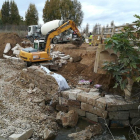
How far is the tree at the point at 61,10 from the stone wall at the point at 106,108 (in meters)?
28.1

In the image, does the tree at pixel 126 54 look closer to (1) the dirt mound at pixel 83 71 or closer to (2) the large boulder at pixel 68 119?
(2) the large boulder at pixel 68 119

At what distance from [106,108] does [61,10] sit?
3108cm

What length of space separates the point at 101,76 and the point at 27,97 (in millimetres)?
3759

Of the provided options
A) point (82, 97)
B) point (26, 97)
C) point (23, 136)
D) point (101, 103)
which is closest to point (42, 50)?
Answer: point (26, 97)

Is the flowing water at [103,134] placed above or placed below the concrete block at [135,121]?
below

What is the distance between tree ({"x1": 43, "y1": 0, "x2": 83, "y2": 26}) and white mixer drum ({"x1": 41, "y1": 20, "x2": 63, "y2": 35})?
14.1 meters

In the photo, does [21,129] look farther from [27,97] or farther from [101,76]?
[101,76]

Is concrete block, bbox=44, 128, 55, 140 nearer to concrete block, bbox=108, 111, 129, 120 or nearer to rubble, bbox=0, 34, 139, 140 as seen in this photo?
rubble, bbox=0, 34, 139, 140

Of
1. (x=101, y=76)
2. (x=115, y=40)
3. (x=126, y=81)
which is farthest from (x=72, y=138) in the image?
(x=101, y=76)

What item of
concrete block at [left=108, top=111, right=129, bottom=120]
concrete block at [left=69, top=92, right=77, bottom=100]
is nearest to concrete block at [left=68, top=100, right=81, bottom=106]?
concrete block at [left=69, top=92, right=77, bottom=100]

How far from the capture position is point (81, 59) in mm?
13773

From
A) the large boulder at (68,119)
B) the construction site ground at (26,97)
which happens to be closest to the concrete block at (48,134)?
the construction site ground at (26,97)

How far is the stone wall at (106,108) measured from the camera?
7398 mm

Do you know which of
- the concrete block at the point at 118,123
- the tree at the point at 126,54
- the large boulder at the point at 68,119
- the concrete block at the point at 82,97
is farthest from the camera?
the concrete block at the point at 82,97
